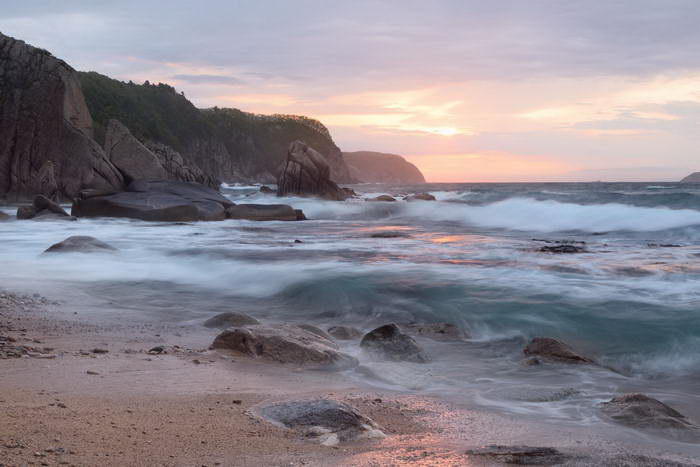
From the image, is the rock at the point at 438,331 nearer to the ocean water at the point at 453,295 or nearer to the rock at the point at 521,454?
the ocean water at the point at 453,295

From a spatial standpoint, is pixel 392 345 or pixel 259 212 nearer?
pixel 392 345

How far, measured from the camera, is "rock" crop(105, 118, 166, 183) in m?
27.1

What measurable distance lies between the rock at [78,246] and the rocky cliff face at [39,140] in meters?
13.4

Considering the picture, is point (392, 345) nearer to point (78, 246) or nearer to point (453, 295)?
point (453, 295)

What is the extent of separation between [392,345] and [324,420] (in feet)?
6.70

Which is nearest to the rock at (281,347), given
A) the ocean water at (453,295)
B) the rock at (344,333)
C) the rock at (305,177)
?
the ocean water at (453,295)

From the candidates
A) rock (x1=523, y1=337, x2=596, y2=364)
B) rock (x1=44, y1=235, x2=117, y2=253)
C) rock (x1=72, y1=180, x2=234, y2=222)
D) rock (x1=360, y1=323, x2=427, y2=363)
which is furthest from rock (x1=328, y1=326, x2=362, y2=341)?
rock (x1=72, y1=180, x2=234, y2=222)

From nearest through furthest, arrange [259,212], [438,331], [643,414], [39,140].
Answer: [643,414] → [438,331] → [259,212] → [39,140]

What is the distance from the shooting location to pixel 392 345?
17.0 feet

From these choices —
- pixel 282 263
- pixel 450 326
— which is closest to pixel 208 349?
pixel 450 326

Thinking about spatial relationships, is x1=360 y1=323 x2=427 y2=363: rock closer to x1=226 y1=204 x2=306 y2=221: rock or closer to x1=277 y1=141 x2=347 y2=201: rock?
x1=226 y1=204 x2=306 y2=221: rock

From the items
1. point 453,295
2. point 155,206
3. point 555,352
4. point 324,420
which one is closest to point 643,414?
point 555,352

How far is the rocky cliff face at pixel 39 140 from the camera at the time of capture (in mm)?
23141

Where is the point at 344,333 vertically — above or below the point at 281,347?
below
